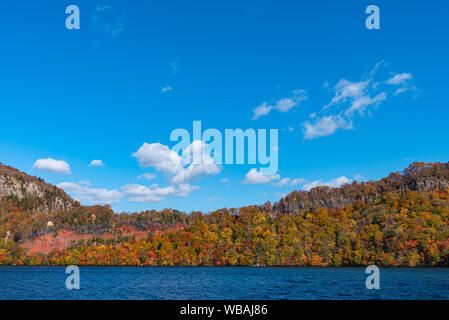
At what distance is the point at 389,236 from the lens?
190000 millimetres

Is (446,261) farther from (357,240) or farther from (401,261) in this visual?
(357,240)

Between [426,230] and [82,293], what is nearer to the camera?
[82,293]

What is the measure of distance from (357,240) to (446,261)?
4581cm

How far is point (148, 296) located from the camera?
6331cm
